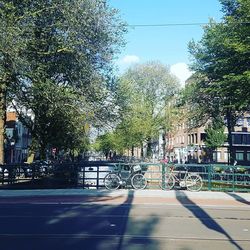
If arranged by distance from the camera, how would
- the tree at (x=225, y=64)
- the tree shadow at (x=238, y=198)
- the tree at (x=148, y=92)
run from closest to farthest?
the tree shadow at (x=238, y=198), the tree at (x=225, y=64), the tree at (x=148, y=92)

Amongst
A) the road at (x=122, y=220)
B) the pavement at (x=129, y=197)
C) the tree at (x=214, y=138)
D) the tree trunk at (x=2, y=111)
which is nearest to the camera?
the road at (x=122, y=220)

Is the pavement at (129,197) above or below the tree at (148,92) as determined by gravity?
below

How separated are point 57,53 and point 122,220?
1359 cm

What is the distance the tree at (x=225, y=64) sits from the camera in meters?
27.8

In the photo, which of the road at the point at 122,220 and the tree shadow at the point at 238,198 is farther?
the tree shadow at the point at 238,198

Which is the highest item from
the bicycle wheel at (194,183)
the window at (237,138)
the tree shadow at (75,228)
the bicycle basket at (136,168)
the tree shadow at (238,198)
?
the window at (237,138)

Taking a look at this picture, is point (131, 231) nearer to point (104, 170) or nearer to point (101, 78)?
point (104, 170)

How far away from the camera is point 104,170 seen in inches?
874

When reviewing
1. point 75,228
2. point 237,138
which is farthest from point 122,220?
point 237,138

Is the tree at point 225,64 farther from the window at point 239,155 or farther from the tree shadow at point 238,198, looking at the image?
the window at point 239,155

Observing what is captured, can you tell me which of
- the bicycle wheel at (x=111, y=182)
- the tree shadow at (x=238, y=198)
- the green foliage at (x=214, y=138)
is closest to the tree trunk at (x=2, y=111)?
the bicycle wheel at (x=111, y=182)

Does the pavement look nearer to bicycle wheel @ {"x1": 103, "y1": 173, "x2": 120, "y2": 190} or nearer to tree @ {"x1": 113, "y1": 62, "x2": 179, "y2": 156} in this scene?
bicycle wheel @ {"x1": 103, "y1": 173, "x2": 120, "y2": 190}

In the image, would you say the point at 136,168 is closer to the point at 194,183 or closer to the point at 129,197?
the point at 194,183

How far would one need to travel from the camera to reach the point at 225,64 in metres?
33.8
